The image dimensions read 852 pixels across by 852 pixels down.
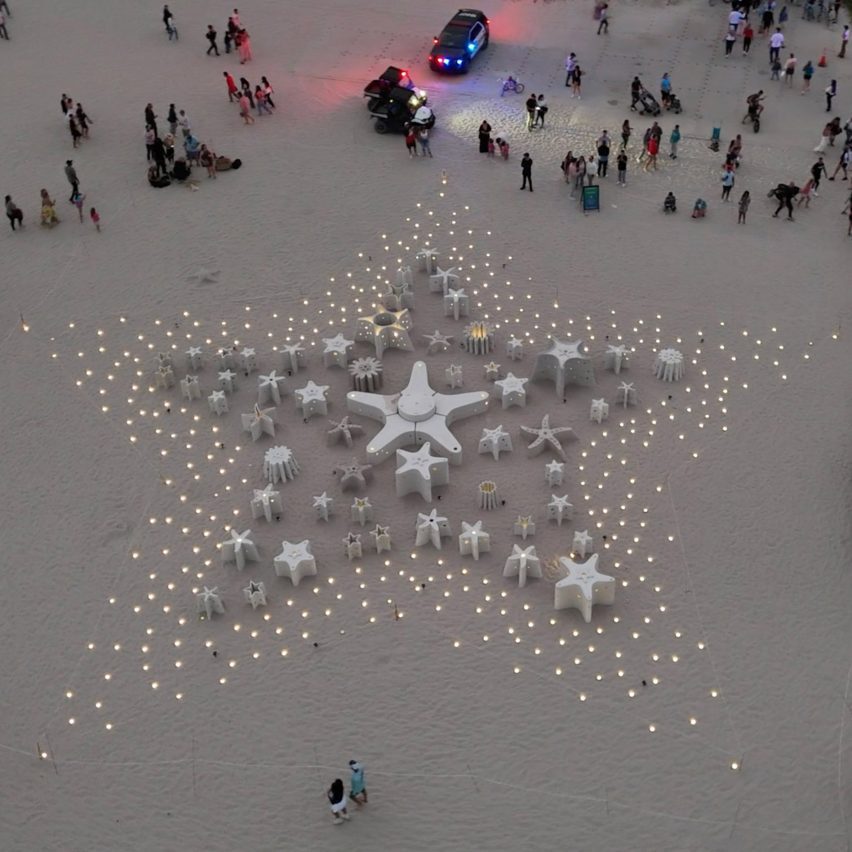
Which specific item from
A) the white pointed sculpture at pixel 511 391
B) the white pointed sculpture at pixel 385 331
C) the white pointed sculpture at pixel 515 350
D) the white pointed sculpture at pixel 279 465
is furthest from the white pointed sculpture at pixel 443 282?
the white pointed sculpture at pixel 279 465

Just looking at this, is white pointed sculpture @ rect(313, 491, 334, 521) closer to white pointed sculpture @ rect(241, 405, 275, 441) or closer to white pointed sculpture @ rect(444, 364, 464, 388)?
white pointed sculpture @ rect(241, 405, 275, 441)

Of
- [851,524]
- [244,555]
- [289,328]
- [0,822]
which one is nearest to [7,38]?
[289,328]

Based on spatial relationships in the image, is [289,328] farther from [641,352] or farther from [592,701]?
[592,701]

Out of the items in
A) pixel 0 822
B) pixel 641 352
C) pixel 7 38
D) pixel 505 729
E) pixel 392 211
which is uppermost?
pixel 7 38

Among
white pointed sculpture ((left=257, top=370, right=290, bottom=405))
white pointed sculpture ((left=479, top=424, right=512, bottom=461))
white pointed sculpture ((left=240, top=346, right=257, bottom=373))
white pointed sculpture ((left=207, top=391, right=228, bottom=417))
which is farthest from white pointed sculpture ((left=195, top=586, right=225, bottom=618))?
white pointed sculpture ((left=240, top=346, right=257, bottom=373))

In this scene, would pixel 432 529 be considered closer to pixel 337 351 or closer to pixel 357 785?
pixel 357 785
